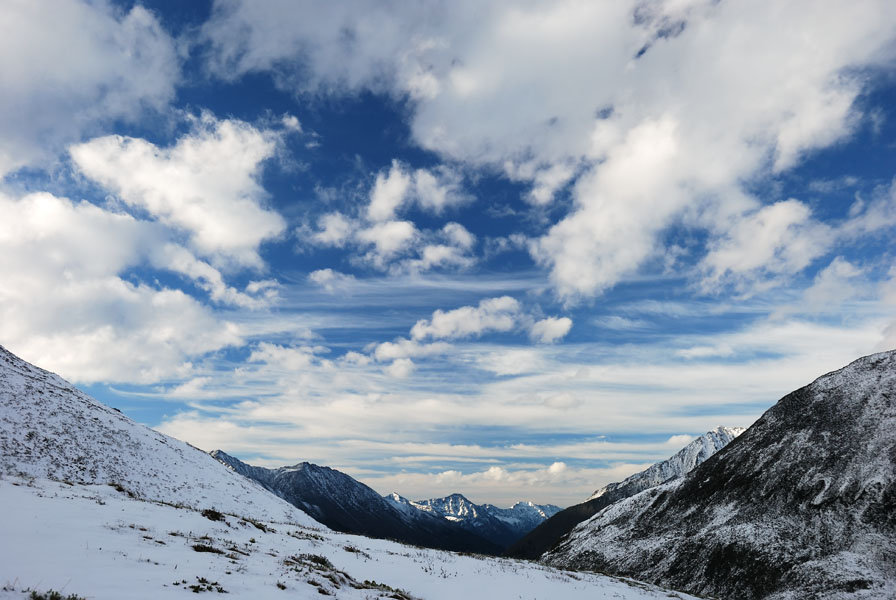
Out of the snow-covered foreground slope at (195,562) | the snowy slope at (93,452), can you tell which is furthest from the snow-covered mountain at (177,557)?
the snowy slope at (93,452)

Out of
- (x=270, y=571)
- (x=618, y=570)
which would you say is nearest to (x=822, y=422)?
(x=618, y=570)

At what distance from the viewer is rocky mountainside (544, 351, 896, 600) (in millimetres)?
52469

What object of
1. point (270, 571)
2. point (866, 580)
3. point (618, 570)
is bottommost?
point (618, 570)

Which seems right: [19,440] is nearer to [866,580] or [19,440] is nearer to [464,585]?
[464,585]

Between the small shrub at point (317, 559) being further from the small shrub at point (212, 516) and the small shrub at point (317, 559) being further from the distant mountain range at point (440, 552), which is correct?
the small shrub at point (212, 516)

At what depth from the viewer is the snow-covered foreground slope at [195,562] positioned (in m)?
12.4

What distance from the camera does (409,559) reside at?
27.5 metres

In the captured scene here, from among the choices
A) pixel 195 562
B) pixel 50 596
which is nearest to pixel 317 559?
pixel 195 562

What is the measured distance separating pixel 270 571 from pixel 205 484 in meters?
52.6

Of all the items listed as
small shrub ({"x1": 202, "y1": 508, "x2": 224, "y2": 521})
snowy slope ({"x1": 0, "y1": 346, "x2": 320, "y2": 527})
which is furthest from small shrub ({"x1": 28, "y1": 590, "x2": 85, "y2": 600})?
snowy slope ({"x1": 0, "y1": 346, "x2": 320, "y2": 527})

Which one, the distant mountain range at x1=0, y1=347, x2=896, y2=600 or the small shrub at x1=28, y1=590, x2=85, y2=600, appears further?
the distant mountain range at x1=0, y1=347, x2=896, y2=600

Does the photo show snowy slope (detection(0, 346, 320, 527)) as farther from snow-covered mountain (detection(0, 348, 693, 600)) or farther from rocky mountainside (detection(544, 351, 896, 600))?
rocky mountainside (detection(544, 351, 896, 600))

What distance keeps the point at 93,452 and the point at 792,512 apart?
302 ft

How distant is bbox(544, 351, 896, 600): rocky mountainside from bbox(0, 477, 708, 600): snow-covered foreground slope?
3721cm
